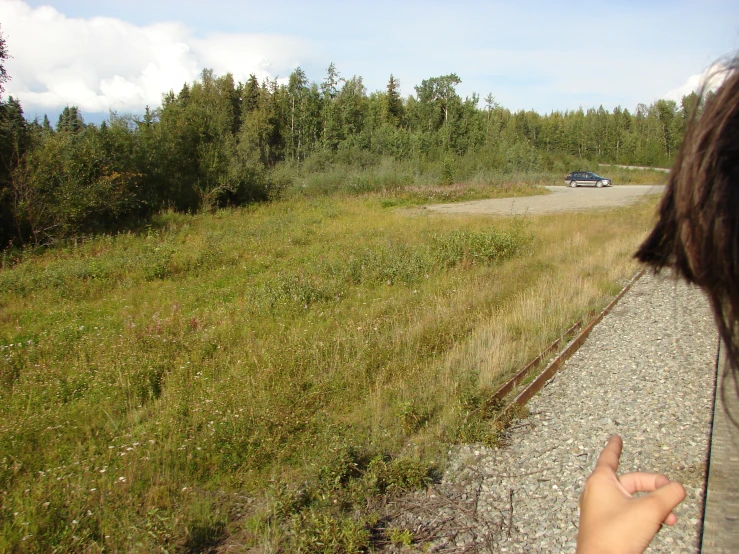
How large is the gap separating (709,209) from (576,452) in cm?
448

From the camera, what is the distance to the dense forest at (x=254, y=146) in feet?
56.5

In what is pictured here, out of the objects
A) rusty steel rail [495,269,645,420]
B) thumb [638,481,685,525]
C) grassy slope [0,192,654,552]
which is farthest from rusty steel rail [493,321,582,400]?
thumb [638,481,685,525]

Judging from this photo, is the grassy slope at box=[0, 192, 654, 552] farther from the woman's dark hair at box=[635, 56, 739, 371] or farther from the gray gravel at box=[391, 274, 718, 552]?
the woman's dark hair at box=[635, 56, 739, 371]

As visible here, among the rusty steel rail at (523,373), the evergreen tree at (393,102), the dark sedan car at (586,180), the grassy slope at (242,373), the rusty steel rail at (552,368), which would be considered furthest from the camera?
the evergreen tree at (393,102)

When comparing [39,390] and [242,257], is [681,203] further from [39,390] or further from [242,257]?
[242,257]

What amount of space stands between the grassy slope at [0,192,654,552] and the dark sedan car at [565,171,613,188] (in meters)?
43.3

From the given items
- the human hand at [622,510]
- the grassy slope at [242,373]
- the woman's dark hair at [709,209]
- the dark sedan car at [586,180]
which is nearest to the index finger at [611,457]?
the human hand at [622,510]

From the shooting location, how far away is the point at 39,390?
248 inches

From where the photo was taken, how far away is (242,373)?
253 inches

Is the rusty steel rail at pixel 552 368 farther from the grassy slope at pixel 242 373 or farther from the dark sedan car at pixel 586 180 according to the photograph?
the dark sedan car at pixel 586 180

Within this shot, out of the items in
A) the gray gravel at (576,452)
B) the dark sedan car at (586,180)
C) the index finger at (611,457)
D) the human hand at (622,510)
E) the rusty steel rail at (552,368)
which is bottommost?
the gray gravel at (576,452)

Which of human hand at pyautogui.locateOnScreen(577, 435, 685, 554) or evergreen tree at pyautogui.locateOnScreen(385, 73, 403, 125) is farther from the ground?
evergreen tree at pyautogui.locateOnScreen(385, 73, 403, 125)

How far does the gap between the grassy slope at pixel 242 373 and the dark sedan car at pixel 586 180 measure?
142ft

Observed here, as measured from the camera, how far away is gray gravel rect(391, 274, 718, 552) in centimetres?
369
